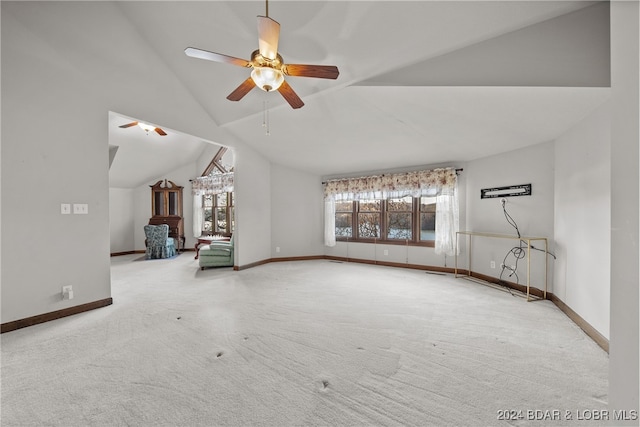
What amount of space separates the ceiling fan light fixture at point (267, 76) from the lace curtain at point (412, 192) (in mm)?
3445

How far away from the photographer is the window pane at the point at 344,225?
6039 mm

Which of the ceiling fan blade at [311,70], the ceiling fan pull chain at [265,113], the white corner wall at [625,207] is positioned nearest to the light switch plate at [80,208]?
the ceiling fan pull chain at [265,113]

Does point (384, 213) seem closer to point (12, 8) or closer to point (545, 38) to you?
point (545, 38)

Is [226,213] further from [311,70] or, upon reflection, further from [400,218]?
[311,70]

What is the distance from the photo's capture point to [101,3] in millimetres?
3000

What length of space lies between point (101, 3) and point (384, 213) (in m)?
5.32

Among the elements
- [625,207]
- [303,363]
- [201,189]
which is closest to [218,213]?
[201,189]

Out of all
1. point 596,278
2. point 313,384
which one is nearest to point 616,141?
point 313,384

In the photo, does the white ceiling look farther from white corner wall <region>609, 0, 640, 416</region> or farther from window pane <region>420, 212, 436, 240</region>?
white corner wall <region>609, 0, 640, 416</region>

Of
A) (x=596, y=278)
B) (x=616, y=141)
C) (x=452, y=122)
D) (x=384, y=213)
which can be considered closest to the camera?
(x=616, y=141)

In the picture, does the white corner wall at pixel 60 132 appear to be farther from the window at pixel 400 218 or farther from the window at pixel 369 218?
the window at pixel 400 218

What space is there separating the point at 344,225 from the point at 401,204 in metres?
1.43

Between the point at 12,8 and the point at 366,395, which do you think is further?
the point at 12,8

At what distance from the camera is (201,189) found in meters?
7.51
